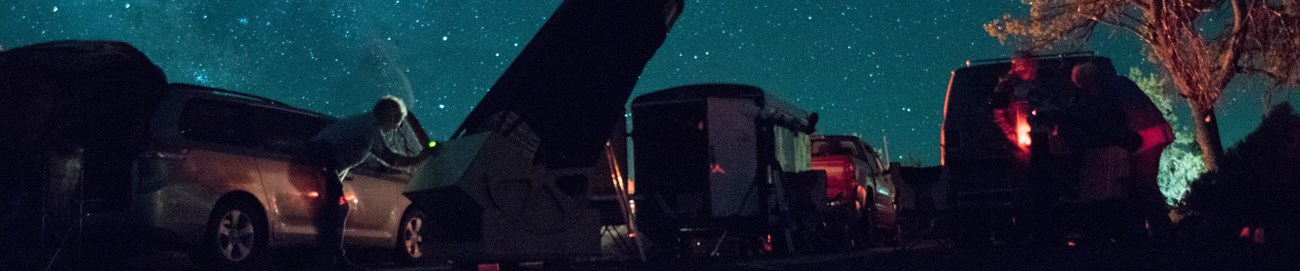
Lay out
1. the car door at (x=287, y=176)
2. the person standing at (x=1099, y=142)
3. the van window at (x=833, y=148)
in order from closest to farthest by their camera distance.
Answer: the car door at (x=287, y=176)
the person standing at (x=1099, y=142)
the van window at (x=833, y=148)

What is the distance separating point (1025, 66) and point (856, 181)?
12.8ft

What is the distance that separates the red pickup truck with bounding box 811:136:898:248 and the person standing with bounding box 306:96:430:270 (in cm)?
784

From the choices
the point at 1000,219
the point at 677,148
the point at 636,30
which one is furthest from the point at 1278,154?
the point at 636,30

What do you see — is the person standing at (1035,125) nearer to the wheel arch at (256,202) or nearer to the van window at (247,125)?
the van window at (247,125)

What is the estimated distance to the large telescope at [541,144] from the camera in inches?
285

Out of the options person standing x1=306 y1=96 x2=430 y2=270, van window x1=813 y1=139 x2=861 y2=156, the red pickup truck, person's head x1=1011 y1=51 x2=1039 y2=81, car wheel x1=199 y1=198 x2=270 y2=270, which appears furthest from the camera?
van window x1=813 y1=139 x2=861 y2=156

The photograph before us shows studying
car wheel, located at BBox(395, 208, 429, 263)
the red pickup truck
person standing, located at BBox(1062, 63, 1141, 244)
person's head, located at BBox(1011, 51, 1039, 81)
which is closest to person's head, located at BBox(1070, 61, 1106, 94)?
person standing, located at BBox(1062, 63, 1141, 244)

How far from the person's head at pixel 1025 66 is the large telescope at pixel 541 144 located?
9.57 meters

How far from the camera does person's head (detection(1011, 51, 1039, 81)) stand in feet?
53.2

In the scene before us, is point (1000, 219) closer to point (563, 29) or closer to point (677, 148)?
point (677, 148)

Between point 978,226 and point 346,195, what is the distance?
852 cm

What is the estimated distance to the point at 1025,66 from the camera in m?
16.3

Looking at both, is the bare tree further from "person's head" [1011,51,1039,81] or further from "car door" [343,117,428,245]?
"car door" [343,117,428,245]

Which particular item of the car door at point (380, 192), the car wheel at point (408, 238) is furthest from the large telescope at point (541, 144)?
the car wheel at point (408, 238)
